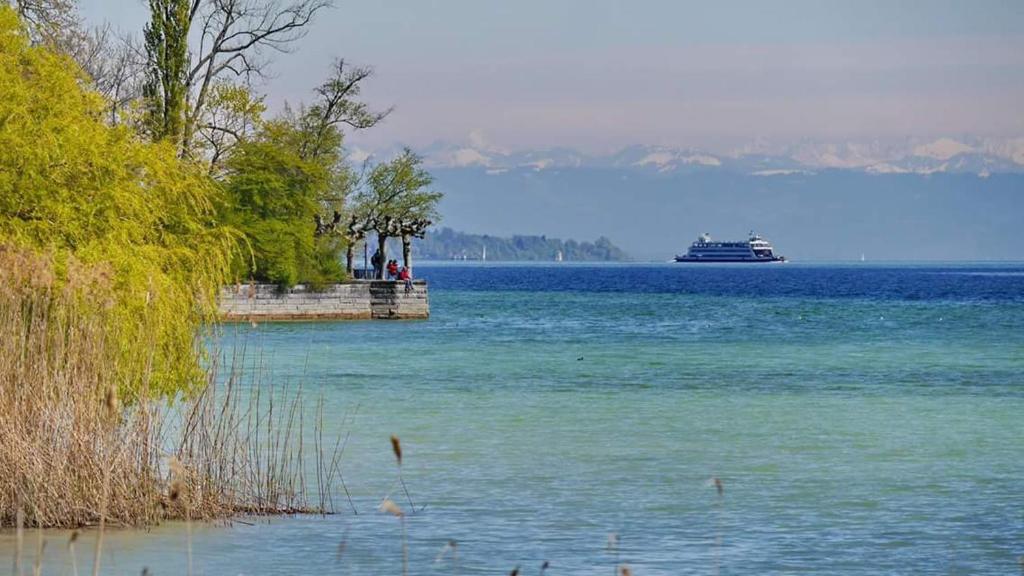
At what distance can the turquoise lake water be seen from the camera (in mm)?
15297

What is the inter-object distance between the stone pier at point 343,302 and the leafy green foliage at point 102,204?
41780mm

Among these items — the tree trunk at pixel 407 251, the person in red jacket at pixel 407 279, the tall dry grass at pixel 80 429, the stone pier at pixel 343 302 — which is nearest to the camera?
the tall dry grass at pixel 80 429

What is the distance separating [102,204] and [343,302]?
4928cm

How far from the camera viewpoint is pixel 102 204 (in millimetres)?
18797

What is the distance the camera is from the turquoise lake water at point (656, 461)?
50.2ft

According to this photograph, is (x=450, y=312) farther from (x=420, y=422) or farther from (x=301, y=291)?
(x=420, y=422)

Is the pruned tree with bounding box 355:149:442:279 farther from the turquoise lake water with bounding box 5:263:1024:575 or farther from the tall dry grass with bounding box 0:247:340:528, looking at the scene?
the tall dry grass with bounding box 0:247:340:528

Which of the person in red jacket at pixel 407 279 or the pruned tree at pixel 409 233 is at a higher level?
the pruned tree at pixel 409 233

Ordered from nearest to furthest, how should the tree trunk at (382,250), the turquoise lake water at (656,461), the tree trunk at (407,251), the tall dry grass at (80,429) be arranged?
the tall dry grass at (80,429), the turquoise lake water at (656,461), the tree trunk at (407,251), the tree trunk at (382,250)

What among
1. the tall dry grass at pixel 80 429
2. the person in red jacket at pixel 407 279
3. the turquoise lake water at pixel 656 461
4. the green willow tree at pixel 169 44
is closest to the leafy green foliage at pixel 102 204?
the tall dry grass at pixel 80 429

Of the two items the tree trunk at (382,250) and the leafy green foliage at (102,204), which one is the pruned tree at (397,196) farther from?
the leafy green foliage at (102,204)

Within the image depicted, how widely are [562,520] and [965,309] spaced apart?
77.7m

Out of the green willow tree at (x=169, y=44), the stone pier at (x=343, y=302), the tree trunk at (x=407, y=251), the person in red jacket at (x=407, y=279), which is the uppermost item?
the green willow tree at (x=169, y=44)

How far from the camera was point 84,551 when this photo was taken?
14.9 meters
